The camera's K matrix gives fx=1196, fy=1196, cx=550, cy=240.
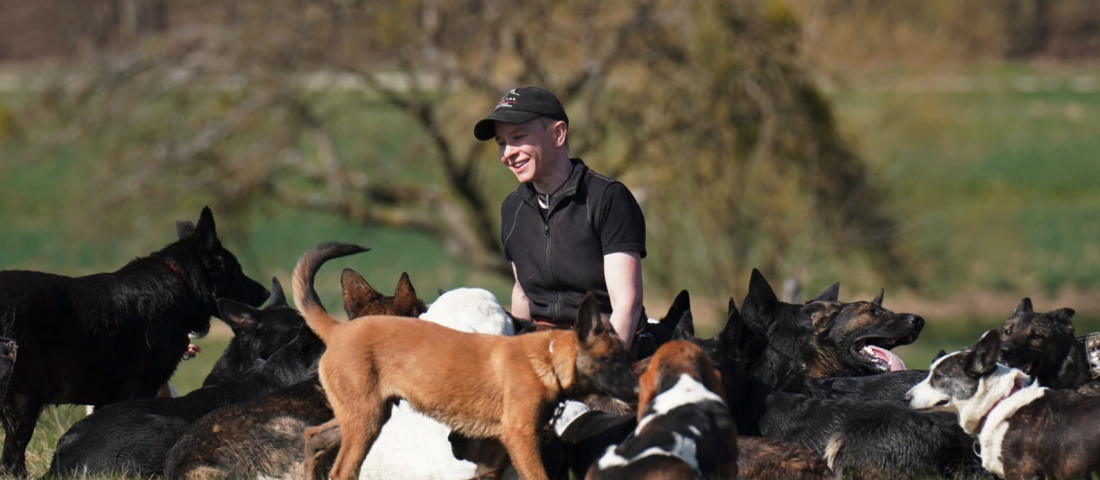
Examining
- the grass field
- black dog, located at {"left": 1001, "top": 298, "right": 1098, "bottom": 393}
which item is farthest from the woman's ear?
the grass field

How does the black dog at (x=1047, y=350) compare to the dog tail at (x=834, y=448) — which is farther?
the black dog at (x=1047, y=350)

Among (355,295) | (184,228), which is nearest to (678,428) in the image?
(355,295)

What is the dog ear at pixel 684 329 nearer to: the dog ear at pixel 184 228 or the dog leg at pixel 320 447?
the dog leg at pixel 320 447

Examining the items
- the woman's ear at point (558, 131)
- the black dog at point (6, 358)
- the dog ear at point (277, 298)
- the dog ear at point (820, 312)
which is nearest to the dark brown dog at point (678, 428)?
the woman's ear at point (558, 131)

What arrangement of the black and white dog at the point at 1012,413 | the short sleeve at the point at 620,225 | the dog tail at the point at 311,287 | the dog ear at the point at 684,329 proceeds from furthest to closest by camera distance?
the dog ear at the point at 684,329, the short sleeve at the point at 620,225, the black and white dog at the point at 1012,413, the dog tail at the point at 311,287

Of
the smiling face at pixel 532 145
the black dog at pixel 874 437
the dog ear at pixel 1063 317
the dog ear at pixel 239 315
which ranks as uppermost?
the smiling face at pixel 532 145

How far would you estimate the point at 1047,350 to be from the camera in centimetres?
723

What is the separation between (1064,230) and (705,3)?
2300cm

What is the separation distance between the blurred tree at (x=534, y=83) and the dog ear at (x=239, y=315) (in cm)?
1284

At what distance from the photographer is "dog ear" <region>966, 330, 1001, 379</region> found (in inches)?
250

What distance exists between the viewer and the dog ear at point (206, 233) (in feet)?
26.6

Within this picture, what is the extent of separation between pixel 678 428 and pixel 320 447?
2.02 metres

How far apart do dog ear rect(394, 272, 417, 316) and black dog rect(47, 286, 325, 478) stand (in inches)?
20.9

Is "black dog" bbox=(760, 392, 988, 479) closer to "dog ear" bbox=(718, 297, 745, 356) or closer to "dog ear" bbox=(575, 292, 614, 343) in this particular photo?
"dog ear" bbox=(718, 297, 745, 356)
